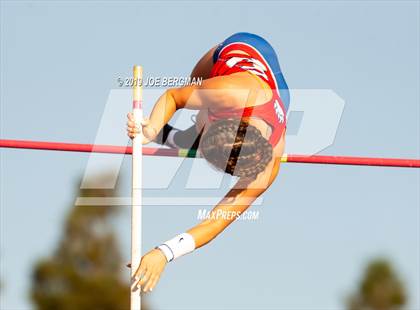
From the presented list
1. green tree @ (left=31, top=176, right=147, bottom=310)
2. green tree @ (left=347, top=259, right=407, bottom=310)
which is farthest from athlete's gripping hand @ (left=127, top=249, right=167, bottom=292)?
green tree @ (left=347, top=259, right=407, bottom=310)

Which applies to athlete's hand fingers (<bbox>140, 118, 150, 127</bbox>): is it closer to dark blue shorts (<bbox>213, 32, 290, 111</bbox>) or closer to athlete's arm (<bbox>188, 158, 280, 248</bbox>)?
athlete's arm (<bbox>188, 158, 280, 248</bbox>)

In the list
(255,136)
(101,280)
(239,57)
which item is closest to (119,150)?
(239,57)

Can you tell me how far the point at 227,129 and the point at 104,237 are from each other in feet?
106

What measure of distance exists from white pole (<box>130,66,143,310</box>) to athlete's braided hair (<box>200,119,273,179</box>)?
0.42 meters

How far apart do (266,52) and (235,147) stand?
177 cm

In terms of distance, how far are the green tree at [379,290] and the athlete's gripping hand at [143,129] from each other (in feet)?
126

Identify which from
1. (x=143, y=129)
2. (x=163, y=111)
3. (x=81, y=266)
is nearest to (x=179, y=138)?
(x=163, y=111)

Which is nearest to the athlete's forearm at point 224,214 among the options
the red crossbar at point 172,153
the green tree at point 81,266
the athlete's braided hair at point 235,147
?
the athlete's braided hair at point 235,147

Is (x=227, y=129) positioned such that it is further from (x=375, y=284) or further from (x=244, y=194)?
(x=375, y=284)

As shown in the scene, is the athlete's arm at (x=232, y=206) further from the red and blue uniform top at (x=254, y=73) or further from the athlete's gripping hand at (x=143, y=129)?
the athlete's gripping hand at (x=143, y=129)

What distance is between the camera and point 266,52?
10.5 m

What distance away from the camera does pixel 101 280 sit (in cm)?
4053

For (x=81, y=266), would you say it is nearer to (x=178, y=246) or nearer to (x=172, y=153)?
(x=172, y=153)

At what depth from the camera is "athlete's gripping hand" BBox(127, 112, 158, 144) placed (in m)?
8.97
